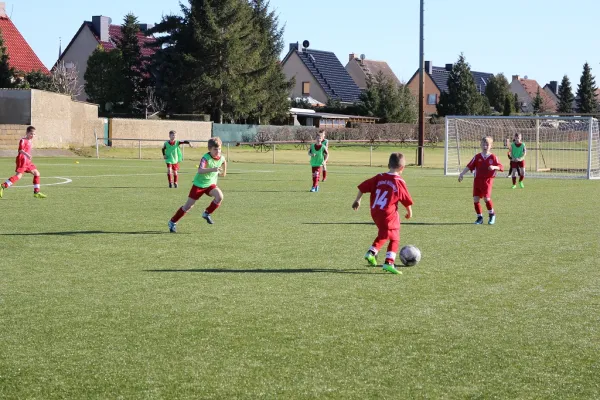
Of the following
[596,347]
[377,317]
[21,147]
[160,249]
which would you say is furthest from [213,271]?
[21,147]

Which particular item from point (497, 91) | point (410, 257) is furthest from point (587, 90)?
point (410, 257)

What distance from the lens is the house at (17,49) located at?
214 feet

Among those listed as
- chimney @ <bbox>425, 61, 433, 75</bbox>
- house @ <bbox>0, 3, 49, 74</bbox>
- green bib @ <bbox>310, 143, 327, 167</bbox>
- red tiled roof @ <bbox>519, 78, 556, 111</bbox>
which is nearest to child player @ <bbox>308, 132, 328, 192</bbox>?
green bib @ <bbox>310, 143, 327, 167</bbox>

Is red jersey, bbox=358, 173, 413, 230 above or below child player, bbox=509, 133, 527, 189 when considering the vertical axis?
below

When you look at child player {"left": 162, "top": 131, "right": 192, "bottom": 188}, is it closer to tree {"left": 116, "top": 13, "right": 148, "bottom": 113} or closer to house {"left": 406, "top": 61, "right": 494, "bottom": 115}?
tree {"left": 116, "top": 13, "right": 148, "bottom": 113}

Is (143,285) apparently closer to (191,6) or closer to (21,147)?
(21,147)

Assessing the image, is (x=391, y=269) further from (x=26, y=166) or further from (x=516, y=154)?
(x=516, y=154)

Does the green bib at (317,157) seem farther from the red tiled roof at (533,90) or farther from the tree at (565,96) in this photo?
the red tiled roof at (533,90)

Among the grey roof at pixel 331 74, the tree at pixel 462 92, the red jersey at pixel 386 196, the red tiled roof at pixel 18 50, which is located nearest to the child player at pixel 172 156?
the red jersey at pixel 386 196

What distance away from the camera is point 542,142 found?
38719 mm

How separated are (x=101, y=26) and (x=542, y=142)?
49.7 m

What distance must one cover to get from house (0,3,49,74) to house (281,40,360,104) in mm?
30270

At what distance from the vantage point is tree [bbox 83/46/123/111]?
64.6 m

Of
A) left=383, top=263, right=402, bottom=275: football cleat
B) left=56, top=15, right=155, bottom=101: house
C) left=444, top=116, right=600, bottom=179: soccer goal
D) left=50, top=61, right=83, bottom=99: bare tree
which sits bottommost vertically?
left=383, top=263, right=402, bottom=275: football cleat
